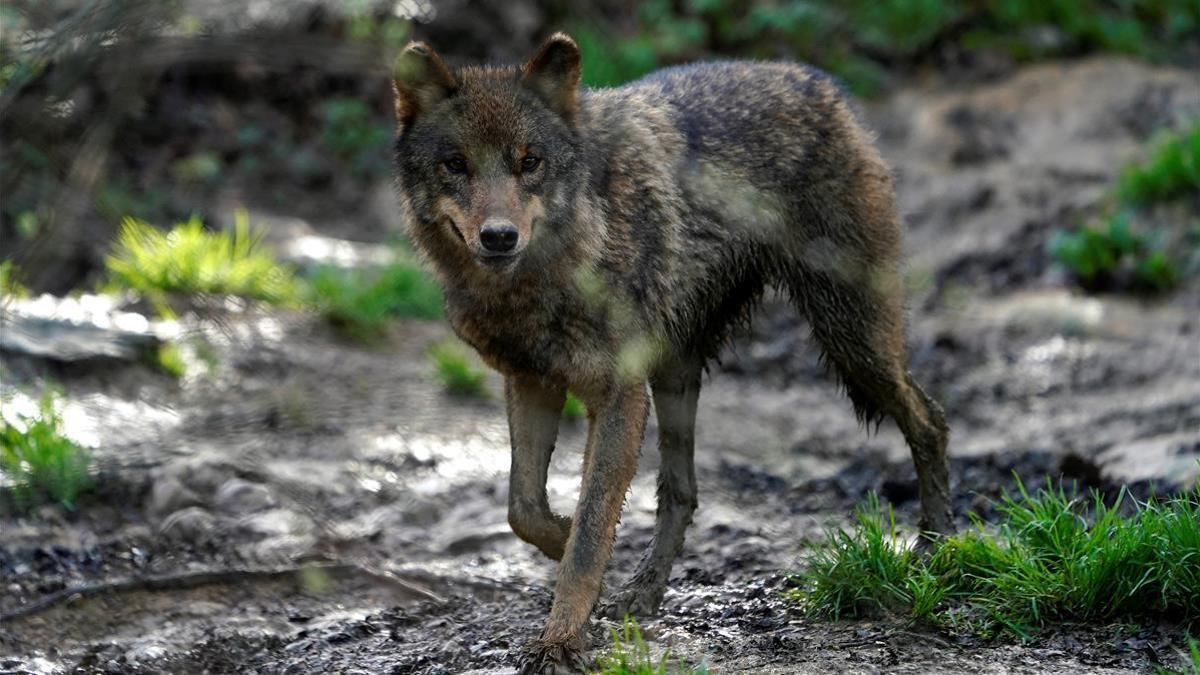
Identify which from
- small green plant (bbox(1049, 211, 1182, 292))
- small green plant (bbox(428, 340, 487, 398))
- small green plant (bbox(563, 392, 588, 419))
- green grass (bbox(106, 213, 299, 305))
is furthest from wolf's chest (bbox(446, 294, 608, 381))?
small green plant (bbox(1049, 211, 1182, 292))

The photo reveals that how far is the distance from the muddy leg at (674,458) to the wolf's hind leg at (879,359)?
1.90 ft

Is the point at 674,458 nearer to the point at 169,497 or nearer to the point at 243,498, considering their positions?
the point at 243,498

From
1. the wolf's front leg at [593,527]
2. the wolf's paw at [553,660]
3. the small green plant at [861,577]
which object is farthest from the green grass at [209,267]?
the small green plant at [861,577]

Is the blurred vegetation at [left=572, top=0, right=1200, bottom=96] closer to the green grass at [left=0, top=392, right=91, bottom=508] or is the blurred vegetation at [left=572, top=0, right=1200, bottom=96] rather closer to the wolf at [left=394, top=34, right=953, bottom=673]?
the wolf at [left=394, top=34, right=953, bottom=673]

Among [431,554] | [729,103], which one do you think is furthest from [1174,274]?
[431,554]

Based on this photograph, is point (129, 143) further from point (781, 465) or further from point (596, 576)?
point (596, 576)

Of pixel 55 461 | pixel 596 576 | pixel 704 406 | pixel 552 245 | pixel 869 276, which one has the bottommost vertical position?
pixel 704 406

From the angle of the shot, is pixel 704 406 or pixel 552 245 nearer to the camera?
pixel 552 245

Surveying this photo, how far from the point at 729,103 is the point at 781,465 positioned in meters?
2.56

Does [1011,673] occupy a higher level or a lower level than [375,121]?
higher

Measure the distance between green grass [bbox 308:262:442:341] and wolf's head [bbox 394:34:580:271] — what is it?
142 inches

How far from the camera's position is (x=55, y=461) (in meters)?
6.23

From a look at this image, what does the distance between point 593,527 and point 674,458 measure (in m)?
1.10

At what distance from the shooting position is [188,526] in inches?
242
